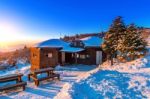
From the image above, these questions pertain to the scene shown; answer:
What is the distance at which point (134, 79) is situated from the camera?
1080cm

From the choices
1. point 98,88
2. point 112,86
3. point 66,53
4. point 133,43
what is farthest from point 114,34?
point 98,88

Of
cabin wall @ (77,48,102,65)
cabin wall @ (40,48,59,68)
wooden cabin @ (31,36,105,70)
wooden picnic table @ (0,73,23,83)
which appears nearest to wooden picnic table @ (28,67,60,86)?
wooden picnic table @ (0,73,23,83)

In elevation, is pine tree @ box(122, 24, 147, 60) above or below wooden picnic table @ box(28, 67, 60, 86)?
above

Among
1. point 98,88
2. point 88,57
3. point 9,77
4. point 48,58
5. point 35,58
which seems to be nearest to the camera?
point 98,88

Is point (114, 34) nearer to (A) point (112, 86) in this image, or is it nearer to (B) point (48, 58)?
(B) point (48, 58)

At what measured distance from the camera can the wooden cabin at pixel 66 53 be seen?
25180 mm

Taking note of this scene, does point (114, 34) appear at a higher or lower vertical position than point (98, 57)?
higher

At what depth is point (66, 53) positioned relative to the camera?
30297 millimetres

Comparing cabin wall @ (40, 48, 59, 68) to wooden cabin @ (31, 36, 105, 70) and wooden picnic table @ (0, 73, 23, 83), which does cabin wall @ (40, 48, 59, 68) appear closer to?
wooden cabin @ (31, 36, 105, 70)

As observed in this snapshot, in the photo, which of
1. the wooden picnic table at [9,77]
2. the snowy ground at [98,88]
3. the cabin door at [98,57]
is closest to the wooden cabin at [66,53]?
the cabin door at [98,57]

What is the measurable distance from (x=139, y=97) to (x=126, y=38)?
1352 centimetres

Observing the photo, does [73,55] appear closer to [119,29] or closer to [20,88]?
[119,29]

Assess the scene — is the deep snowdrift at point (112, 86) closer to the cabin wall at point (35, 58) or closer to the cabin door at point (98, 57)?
the cabin wall at point (35, 58)

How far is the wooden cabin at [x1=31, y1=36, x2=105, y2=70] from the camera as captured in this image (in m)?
25.2
